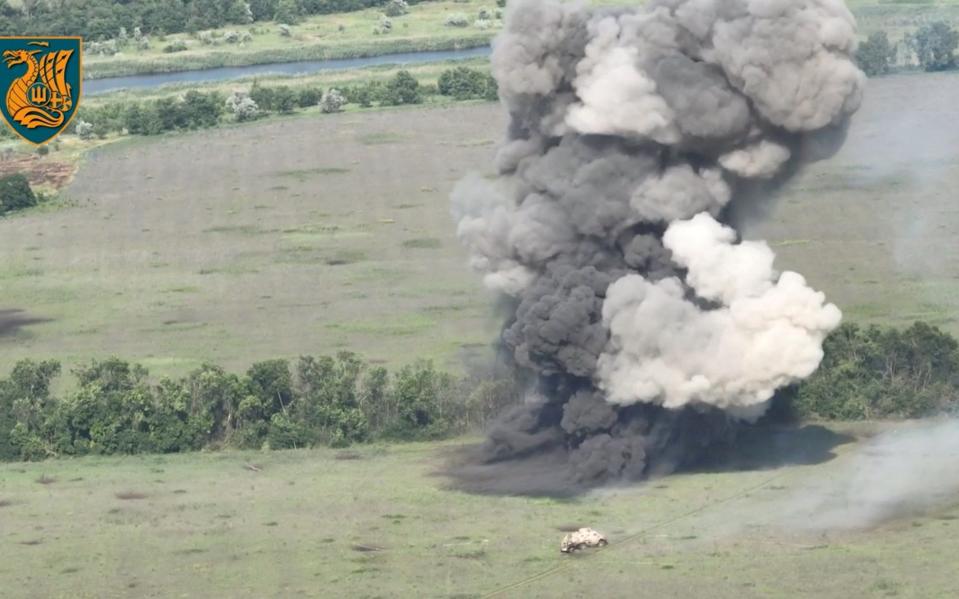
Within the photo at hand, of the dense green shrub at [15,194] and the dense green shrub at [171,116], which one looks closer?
the dense green shrub at [15,194]

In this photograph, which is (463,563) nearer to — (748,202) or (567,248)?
(567,248)

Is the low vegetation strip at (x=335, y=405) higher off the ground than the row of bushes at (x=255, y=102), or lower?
higher

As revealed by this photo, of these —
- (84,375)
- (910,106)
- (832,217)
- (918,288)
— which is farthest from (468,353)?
(910,106)

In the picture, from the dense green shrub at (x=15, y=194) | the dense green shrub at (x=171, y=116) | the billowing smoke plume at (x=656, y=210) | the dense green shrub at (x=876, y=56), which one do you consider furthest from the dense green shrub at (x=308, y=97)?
the billowing smoke plume at (x=656, y=210)

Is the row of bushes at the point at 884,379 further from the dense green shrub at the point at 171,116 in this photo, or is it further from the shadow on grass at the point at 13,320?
the dense green shrub at the point at 171,116

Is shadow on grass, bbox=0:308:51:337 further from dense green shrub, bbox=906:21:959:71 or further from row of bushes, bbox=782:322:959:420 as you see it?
dense green shrub, bbox=906:21:959:71

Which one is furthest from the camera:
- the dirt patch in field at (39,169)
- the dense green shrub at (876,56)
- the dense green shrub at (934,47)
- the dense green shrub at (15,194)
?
the dense green shrub at (934,47)
